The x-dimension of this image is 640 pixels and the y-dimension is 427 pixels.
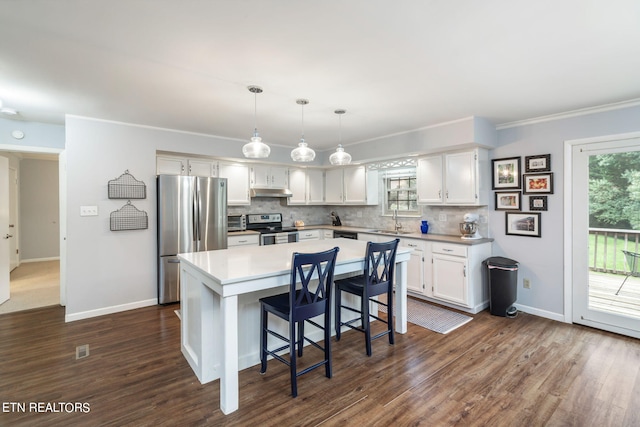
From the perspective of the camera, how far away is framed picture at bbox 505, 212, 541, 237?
373 cm

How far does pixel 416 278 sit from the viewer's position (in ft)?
14.3

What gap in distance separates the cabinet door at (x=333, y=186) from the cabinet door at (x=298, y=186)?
1.57 feet

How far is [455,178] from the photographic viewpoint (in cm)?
416

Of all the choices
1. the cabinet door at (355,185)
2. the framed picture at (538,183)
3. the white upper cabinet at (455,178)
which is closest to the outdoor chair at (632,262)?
the framed picture at (538,183)

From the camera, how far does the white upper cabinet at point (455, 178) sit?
3973 millimetres

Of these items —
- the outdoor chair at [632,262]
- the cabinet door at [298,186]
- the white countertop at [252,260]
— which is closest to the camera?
the white countertop at [252,260]

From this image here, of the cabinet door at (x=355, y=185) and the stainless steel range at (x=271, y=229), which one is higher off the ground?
the cabinet door at (x=355, y=185)

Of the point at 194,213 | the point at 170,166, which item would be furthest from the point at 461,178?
the point at 170,166

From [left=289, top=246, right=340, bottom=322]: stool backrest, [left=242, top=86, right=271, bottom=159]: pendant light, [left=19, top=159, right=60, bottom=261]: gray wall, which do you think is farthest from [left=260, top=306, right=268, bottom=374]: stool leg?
[left=19, top=159, right=60, bottom=261]: gray wall

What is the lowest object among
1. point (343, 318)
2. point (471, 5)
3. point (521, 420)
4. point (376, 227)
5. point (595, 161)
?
point (521, 420)

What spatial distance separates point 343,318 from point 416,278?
5.16 feet

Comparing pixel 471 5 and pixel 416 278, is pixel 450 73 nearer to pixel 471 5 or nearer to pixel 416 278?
pixel 471 5

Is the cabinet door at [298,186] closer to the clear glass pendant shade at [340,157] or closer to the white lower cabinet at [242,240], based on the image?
the white lower cabinet at [242,240]

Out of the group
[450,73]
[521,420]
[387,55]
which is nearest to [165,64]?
[387,55]
